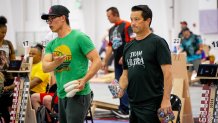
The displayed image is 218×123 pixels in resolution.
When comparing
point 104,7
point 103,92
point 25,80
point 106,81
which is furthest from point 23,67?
point 104,7

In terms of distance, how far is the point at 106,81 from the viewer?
16438mm

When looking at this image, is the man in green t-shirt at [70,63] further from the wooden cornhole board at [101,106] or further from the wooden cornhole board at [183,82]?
the wooden cornhole board at [101,106]

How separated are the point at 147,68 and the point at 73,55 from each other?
843 millimetres

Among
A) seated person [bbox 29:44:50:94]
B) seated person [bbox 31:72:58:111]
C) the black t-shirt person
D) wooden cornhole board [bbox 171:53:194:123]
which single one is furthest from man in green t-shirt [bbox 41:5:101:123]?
wooden cornhole board [bbox 171:53:194:123]

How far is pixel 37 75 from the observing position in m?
8.16

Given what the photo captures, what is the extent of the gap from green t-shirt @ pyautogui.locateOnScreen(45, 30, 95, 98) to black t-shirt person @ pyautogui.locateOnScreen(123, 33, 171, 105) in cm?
61

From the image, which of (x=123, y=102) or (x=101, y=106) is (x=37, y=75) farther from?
(x=123, y=102)

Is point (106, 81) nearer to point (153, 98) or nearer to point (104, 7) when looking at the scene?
point (104, 7)

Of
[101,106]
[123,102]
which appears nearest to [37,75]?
[101,106]

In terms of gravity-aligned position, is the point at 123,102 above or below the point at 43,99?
below

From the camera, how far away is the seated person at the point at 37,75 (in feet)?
26.8

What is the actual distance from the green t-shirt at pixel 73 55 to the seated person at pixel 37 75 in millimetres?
2945

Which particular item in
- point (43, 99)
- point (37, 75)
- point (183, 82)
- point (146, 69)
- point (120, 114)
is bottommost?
point (120, 114)

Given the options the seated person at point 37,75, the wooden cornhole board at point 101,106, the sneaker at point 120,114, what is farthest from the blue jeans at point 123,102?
the seated person at point 37,75
